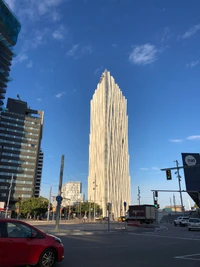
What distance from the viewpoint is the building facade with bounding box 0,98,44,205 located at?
124225mm

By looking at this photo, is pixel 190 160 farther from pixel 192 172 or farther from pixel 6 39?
pixel 6 39

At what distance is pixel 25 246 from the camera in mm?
6598

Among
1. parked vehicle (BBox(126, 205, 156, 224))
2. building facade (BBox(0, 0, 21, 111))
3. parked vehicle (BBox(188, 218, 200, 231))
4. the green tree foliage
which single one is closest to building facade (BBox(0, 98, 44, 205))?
building facade (BBox(0, 0, 21, 111))

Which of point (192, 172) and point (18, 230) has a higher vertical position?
point (192, 172)

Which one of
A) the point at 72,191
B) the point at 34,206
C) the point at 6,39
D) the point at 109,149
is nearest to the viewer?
the point at 34,206

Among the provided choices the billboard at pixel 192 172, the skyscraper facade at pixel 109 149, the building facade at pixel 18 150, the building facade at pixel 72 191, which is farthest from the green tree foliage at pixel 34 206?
the building facade at pixel 72 191

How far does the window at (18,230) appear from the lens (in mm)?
6566

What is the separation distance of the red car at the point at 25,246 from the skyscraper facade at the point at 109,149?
12641 cm

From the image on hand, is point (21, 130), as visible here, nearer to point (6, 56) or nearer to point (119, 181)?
point (6, 56)

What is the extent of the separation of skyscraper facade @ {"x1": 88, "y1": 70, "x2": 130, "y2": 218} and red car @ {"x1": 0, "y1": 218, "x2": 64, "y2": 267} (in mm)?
126410

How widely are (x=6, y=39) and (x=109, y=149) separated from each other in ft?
257

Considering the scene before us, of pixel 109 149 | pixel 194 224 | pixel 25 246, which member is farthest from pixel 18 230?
pixel 109 149

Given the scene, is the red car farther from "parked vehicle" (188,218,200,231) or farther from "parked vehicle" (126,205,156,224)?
"parked vehicle" (126,205,156,224)

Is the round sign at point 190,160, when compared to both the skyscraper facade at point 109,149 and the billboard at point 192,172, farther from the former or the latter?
the skyscraper facade at point 109,149
